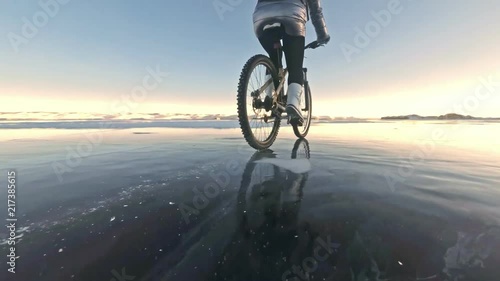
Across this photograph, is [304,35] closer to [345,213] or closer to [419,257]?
[345,213]

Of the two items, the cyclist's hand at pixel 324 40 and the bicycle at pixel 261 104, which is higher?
the cyclist's hand at pixel 324 40

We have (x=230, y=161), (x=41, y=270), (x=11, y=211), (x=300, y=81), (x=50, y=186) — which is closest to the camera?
(x=41, y=270)

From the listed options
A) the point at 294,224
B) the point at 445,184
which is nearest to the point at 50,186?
the point at 294,224

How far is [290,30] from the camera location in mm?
3762

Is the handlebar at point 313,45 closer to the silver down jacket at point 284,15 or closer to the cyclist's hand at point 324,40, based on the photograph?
the cyclist's hand at point 324,40

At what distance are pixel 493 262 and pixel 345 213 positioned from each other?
0.60 meters

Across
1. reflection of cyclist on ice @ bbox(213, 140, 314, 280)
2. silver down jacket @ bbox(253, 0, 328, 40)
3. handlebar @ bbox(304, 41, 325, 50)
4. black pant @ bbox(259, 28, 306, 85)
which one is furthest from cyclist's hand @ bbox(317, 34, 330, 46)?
reflection of cyclist on ice @ bbox(213, 140, 314, 280)

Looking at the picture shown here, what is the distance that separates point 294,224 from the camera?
1271 millimetres

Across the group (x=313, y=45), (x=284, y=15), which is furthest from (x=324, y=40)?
(x=284, y=15)

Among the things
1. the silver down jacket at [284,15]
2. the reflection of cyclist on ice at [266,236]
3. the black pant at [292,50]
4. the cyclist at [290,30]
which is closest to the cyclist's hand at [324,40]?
the cyclist at [290,30]

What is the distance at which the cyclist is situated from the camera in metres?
3.69

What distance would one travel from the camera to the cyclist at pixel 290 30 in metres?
3.69

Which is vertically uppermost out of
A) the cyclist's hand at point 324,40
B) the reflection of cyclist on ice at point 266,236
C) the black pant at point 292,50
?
the cyclist's hand at point 324,40

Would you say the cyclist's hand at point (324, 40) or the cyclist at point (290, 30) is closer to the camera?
the cyclist at point (290, 30)
